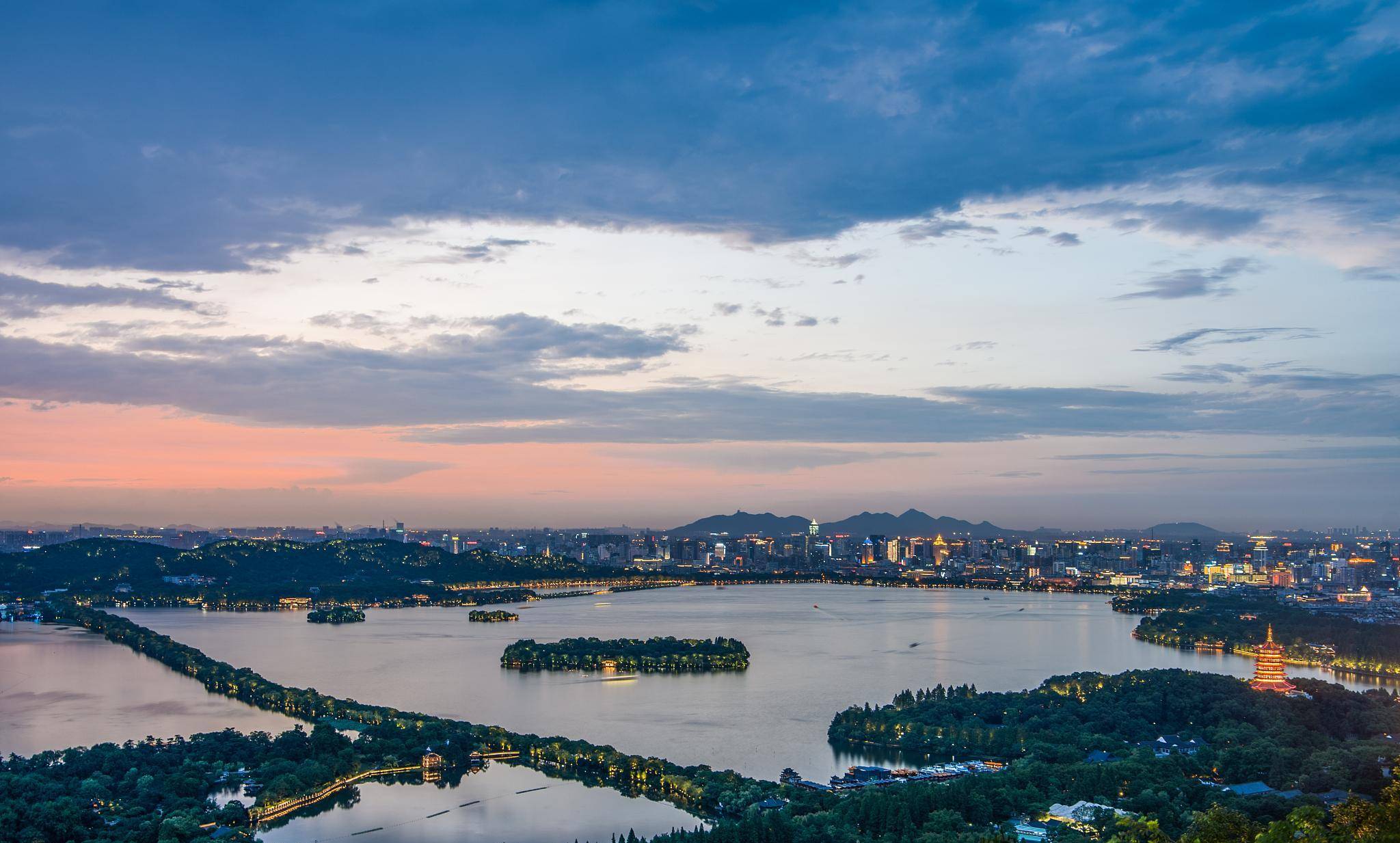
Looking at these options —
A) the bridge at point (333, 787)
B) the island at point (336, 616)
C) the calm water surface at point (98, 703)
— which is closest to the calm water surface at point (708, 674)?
the island at point (336, 616)

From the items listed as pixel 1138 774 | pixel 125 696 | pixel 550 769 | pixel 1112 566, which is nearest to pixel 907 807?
pixel 1138 774

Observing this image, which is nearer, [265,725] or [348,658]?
[265,725]

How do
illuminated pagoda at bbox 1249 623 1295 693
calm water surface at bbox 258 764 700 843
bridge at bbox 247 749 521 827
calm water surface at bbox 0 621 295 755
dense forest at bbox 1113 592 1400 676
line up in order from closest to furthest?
1. calm water surface at bbox 258 764 700 843
2. bridge at bbox 247 749 521 827
3. calm water surface at bbox 0 621 295 755
4. illuminated pagoda at bbox 1249 623 1295 693
5. dense forest at bbox 1113 592 1400 676

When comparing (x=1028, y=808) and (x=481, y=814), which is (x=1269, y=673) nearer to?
(x=1028, y=808)

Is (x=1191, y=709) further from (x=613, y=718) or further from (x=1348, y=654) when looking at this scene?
(x=1348, y=654)

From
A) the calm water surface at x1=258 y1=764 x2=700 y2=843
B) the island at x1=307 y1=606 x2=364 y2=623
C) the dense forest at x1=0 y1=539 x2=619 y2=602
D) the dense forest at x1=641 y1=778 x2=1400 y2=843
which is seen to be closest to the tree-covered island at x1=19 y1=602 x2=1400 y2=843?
the dense forest at x1=641 y1=778 x2=1400 y2=843

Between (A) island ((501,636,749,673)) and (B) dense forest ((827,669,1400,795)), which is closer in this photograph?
(B) dense forest ((827,669,1400,795))

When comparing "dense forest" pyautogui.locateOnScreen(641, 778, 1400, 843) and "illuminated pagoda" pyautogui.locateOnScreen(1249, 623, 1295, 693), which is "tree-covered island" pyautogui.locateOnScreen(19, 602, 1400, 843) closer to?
"dense forest" pyautogui.locateOnScreen(641, 778, 1400, 843)

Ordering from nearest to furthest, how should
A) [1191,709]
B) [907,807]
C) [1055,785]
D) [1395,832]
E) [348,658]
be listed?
[1395,832], [907,807], [1055,785], [1191,709], [348,658]
